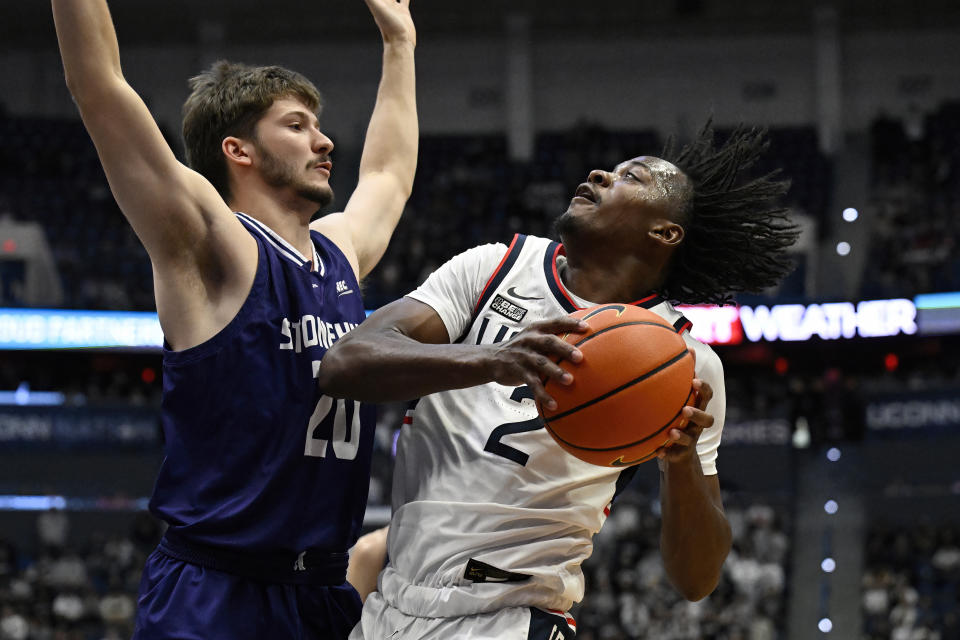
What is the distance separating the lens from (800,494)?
15.3 meters

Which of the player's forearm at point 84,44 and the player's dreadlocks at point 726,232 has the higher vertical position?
the player's forearm at point 84,44

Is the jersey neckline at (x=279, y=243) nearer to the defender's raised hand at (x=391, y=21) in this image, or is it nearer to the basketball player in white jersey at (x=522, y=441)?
the basketball player in white jersey at (x=522, y=441)

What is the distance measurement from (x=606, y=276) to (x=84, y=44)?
1520 mm

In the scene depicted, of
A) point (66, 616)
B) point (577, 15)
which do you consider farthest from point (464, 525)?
point (577, 15)

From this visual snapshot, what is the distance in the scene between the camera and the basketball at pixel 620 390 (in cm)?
252

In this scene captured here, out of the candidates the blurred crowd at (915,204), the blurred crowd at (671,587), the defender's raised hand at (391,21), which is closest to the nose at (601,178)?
the defender's raised hand at (391,21)

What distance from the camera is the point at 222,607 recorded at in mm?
3043

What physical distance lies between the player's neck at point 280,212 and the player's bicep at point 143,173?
15.6 inches

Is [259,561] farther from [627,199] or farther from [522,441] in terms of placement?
[627,199]

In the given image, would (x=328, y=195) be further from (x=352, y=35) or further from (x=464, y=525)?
(x=352, y=35)

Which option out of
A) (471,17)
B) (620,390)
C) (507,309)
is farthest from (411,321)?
(471,17)

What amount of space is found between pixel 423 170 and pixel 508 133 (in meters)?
1.90

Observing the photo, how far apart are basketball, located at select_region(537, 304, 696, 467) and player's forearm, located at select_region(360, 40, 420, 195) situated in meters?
1.72

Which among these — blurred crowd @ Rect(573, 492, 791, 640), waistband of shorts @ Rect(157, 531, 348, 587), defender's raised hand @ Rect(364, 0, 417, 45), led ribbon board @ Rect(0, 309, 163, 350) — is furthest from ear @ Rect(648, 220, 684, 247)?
led ribbon board @ Rect(0, 309, 163, 350)
